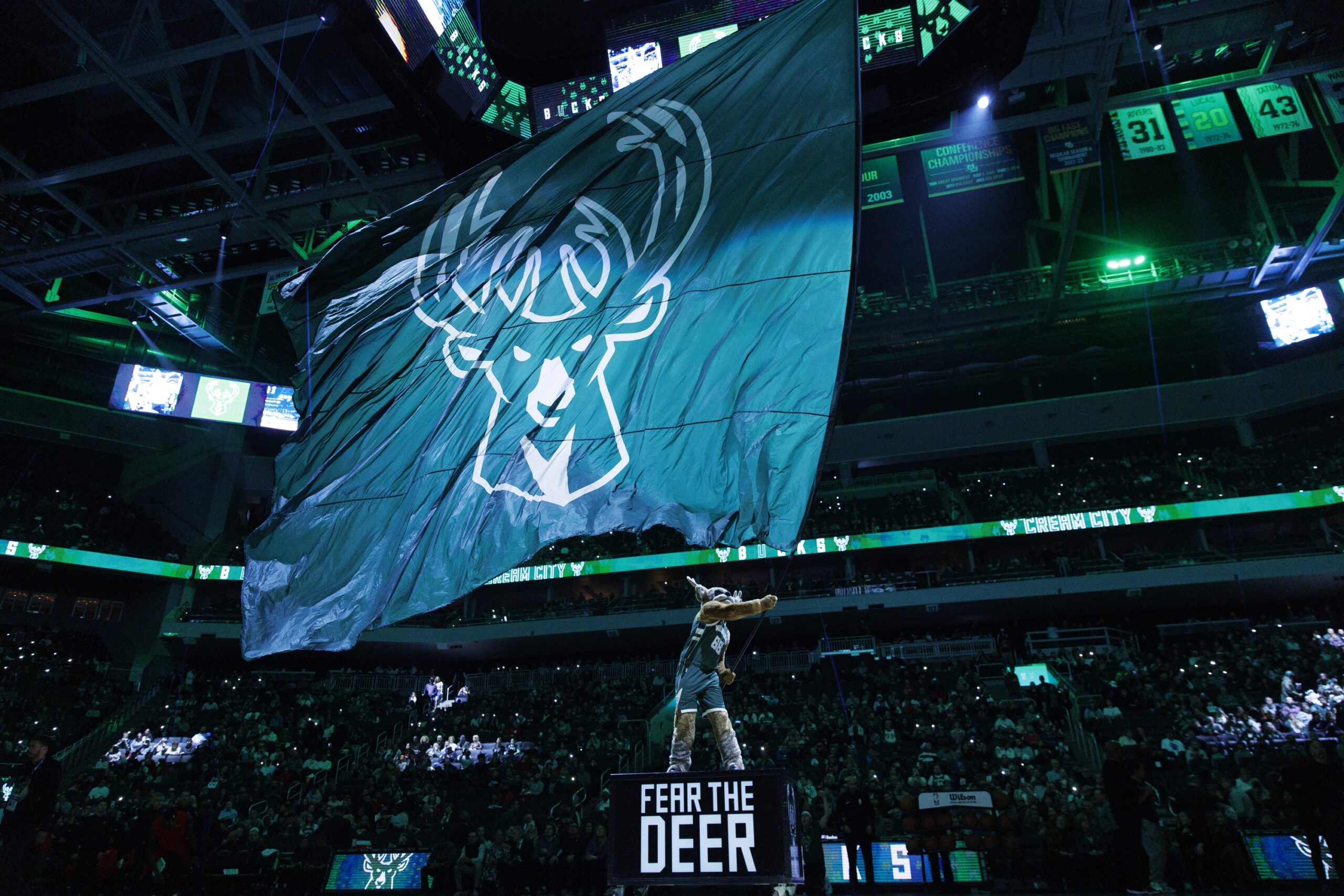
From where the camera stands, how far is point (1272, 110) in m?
19.4

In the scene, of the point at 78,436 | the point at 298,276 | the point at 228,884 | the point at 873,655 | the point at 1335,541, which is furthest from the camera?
the point at 78,436

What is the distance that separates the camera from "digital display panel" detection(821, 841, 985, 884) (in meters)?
11.3

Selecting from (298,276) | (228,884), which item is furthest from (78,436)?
(298,276)

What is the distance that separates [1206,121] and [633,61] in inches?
642

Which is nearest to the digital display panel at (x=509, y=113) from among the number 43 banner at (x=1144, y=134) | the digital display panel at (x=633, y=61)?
the digital display panel at (x=633, y=61)

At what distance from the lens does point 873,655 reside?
2773 centimetres

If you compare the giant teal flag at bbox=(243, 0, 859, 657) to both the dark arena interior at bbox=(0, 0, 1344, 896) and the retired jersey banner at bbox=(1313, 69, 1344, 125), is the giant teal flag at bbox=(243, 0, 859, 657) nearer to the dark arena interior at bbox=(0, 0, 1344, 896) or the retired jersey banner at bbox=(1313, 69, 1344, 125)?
the dark arena interior at bbox=(0, 0, 1344, 896)

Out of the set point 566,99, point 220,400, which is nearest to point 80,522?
point 220,400

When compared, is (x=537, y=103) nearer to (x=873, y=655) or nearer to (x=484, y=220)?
(x=484, y=220)

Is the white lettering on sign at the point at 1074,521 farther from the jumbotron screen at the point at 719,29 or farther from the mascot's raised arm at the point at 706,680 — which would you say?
the mascot's raised arm at the point at 706,680

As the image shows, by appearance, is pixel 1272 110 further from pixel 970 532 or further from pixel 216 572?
pixel 216 572

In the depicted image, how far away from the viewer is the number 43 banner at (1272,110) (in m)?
19.3

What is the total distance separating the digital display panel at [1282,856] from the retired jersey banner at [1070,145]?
1182 centimetres

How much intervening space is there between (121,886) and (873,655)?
21307 mm
